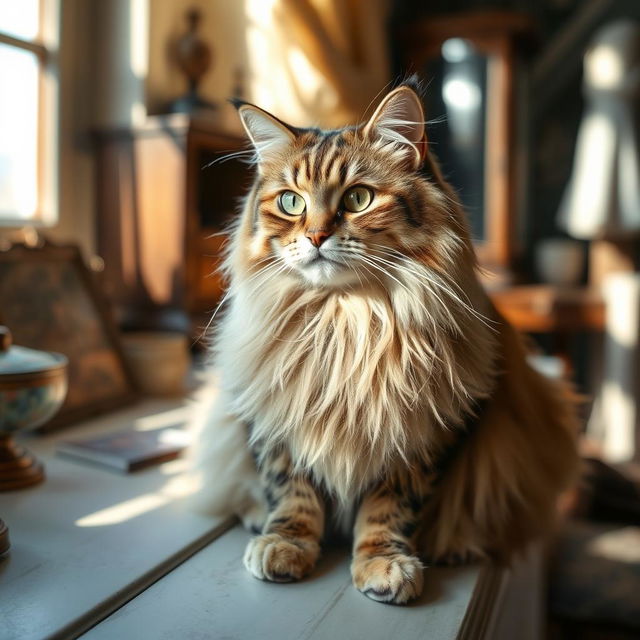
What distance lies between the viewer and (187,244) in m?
2.18

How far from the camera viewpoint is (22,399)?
3.84 ft

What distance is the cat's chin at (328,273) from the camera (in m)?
0.94

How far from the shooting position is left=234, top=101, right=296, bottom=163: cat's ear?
102 cm

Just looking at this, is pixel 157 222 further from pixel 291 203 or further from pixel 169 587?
pixel 169 587

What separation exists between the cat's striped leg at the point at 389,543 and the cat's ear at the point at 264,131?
54 cm

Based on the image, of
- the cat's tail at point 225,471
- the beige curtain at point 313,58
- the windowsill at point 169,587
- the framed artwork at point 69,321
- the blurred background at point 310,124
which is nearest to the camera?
the windowsill at point 169,587

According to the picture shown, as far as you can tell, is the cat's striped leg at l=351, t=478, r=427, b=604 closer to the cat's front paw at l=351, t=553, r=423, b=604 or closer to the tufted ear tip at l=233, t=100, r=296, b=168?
the cat's front paw at l=351, t=553, r=423, b=604

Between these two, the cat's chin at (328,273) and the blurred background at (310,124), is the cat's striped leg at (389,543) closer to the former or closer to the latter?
the cat's chin at (328,273)

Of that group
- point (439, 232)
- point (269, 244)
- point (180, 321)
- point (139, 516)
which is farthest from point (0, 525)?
point (180, 321)

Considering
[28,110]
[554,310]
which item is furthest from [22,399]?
[554,310]

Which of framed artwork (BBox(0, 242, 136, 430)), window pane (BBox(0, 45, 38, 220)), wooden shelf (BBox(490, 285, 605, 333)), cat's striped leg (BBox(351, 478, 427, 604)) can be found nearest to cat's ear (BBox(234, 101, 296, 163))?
cat's striped leg (BBox(351, 478, 427, 604))

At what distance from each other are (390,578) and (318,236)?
0.47 metres

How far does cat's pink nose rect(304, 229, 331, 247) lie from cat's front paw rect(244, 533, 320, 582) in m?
0.43

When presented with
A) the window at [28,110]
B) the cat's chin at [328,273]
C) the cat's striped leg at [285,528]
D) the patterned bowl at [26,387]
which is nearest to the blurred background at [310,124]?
the window at [28,110]
